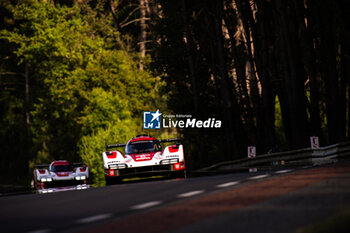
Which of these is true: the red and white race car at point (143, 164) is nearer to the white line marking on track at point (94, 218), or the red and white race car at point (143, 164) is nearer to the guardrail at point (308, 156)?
the guardrail at point (308, 156)

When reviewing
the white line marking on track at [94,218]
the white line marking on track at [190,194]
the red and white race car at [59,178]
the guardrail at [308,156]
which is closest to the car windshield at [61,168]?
the red and white race car at [59,178]

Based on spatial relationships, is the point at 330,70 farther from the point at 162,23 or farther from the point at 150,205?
the point at 150,205

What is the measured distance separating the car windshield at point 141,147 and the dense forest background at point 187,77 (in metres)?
6.61

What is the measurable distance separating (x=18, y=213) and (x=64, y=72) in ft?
143

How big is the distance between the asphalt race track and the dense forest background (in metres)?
13.3

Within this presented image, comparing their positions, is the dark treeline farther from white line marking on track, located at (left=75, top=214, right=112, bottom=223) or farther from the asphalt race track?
white line marking on track, located at (left=75, top=214, right=112, bottom=223)

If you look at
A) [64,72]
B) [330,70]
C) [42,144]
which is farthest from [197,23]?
[42,144]

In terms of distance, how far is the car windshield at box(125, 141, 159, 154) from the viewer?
2027 centimetres

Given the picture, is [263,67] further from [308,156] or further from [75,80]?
[75,80]

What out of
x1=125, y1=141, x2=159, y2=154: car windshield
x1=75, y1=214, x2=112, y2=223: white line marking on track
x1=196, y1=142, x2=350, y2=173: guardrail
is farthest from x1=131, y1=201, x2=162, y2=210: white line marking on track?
x1=125, y1=141, x2=159, y2=154: car windshield

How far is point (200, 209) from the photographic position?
8.19 metres

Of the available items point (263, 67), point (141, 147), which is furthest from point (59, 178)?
point (263, 67)

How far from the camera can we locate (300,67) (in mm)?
25422

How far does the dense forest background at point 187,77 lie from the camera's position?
27.5 meters
